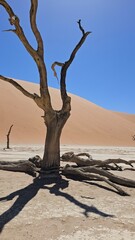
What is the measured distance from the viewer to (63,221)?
4750 millimetres

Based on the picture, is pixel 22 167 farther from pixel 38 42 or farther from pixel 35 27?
pixel 35 27

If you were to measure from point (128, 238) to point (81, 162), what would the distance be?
17.6 ft

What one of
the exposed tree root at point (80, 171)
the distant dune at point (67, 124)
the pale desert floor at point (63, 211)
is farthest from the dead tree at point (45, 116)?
the distant dune at point (67, 124)

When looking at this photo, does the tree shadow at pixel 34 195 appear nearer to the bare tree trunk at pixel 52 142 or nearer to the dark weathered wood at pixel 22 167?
the dark weathered wood at pixel 22 167

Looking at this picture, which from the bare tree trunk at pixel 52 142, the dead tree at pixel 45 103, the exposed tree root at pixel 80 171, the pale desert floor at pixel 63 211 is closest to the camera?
the pale desert floor at pixel 63 211

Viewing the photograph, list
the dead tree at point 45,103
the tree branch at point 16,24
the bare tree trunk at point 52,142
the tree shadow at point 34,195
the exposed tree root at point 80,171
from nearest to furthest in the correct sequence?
the tree shadow at point 34,195 < the exposed tree root at point 80,171 < the tree branch at point 16,24 < the dead tree at point 45,103 < the bare tree trunk at point 52,142

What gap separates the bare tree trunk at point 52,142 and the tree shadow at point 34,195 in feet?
2.59

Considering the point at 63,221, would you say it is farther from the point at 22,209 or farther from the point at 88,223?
the point at 22,209

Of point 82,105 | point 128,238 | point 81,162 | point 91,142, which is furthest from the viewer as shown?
point 82,105

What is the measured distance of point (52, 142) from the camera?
8484 mm

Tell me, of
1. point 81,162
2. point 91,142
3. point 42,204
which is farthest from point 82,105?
point 42,204

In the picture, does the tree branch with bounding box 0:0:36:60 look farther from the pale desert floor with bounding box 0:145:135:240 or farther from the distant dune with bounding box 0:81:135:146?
the distant dune with bounding box 0:81:135:146

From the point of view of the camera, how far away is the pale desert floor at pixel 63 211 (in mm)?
4273

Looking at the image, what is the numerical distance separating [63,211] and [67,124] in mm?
41291
